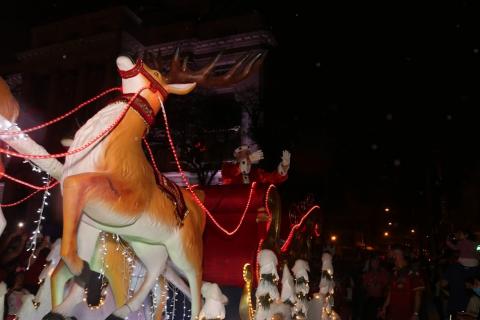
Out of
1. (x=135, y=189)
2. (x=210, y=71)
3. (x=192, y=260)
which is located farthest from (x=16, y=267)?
(x=210, y=71)

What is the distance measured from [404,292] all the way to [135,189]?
602 cm

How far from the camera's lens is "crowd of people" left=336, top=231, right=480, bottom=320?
6.85m

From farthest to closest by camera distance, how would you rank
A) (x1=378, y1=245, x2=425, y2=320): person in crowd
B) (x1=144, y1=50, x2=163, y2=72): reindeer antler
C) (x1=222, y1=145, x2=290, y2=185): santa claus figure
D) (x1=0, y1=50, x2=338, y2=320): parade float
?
(x1=378, y1=245, x2=425, y2=320): person in crowd → (x1=222, y1=145, x2=290, y2=185): santa claus figure → (x1=144, y1=50, x2=163, y2=72): reindeer antler → (x1=0, y1=50, x2=338, y2=320): parade float

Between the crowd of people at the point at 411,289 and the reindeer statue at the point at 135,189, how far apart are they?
4.23 metres

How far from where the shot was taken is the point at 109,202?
11.4 ft

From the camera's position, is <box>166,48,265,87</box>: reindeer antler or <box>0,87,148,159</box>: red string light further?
<box>166,48,265,87</box>: reindeer antler

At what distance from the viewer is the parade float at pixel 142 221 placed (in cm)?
349

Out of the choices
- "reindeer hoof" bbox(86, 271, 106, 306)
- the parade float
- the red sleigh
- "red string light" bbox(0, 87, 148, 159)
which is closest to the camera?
"red string light" bbox(0, 87, 148, 159)

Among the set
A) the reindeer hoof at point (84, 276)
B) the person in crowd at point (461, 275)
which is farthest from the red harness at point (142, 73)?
the person in crowd at point (461, 275)

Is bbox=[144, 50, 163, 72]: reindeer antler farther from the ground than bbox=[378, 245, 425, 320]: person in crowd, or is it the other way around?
bbox=[144, 50, 163, 72]: reindeer antler

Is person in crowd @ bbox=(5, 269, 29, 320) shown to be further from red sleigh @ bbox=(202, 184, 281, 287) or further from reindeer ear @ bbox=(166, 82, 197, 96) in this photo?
reindeer ear @ bbox=(166, 82, 197, 96)

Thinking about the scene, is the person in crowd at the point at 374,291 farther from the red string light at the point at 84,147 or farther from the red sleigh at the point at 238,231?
the red string light at the point at 84,147

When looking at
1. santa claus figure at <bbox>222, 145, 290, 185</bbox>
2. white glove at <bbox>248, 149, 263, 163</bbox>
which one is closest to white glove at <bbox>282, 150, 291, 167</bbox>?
santa claus figure at <bbox>222, 145, 290, 185</bbox>

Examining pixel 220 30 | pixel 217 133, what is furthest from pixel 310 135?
pixel 220 30
